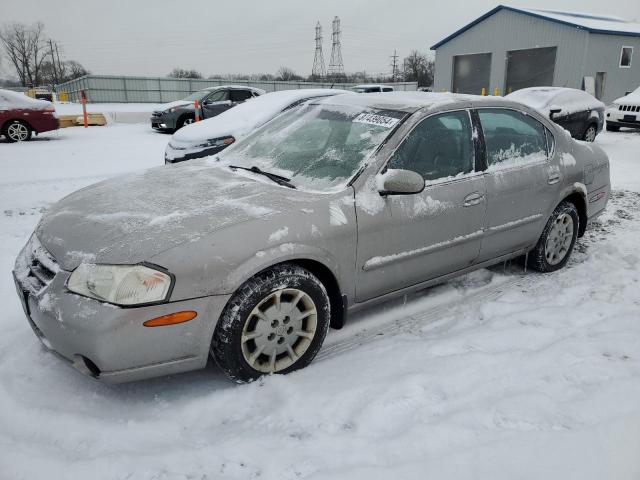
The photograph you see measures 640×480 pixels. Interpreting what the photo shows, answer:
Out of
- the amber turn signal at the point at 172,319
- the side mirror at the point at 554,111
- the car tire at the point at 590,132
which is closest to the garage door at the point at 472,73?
the car tire at the point at 590,132

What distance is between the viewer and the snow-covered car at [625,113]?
583 inches

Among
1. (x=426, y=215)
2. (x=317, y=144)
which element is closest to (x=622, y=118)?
(x=426, y=215)

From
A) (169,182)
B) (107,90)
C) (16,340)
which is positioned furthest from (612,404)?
(107,90)

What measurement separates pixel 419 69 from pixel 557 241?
6611 centimetres

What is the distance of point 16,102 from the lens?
12.9 meters

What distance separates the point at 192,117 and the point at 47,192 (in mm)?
9556

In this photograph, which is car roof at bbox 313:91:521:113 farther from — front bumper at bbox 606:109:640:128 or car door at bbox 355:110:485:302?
front bumper at bbox 606:109:640:128

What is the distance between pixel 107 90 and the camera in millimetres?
35000

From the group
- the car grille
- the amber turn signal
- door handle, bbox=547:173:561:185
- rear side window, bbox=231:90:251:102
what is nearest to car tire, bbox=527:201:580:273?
door handle, bbox=547:173:561:185

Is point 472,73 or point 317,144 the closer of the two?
point 317,144

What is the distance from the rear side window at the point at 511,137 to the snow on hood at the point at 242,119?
4.02m

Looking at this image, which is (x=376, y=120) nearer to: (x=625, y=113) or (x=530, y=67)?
(x=625, y=113)

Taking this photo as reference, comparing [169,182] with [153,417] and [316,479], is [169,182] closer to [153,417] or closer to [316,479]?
[153,417]

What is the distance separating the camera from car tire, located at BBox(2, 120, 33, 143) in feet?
41.7
